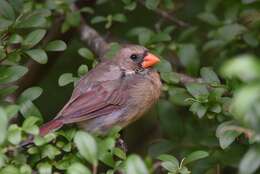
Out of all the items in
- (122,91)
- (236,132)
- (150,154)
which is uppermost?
(236,132)

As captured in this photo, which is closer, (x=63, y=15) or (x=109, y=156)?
(x=109, y=156)

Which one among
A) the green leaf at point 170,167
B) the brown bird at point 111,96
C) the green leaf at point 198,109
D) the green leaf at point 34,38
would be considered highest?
the green leaf at point 34,38

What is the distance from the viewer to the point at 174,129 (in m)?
4.02

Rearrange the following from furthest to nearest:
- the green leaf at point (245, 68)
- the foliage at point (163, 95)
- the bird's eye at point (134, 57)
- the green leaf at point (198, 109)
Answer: the bird's eye at point (134, 57), the green leaf at point (198, 109), the foliage at point (163, 95), the green leaf at point (245, 68)

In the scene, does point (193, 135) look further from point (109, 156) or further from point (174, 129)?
point (109, 156)

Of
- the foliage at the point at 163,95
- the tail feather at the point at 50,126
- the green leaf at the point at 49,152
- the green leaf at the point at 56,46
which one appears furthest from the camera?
the green leaf at the point at 56,46

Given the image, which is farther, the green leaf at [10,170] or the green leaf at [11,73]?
the green leaf at [11,73]

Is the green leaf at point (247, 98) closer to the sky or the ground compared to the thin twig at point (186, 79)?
closer to the sky

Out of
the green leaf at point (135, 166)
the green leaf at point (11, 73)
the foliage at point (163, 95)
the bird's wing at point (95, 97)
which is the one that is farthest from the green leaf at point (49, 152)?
the bird's wing at point (95, 97)

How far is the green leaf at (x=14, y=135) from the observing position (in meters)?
2.45

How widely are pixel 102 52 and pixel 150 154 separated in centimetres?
80

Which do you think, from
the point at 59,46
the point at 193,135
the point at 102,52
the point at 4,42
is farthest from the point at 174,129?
the point at 4,42

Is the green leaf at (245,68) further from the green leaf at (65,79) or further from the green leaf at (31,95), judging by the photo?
the green leaf at (65,79)

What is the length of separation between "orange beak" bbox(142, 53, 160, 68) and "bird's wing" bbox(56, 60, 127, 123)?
0.24m
